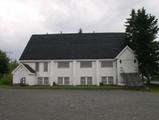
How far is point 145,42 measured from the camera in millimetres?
43844

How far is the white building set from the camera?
47812 millimetres

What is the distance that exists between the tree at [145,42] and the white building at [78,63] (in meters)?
2.54

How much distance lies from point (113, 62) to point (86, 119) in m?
37.4

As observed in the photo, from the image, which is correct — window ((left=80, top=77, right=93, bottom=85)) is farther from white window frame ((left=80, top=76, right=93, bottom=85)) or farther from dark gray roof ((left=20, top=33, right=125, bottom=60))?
dark gray roof ((left=20, top=33, right=125, bottom=60))

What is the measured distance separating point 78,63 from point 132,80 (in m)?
10.4

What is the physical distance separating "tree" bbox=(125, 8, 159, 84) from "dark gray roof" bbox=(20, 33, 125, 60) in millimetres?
5542

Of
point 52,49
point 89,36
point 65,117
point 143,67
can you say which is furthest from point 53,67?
point 65,117

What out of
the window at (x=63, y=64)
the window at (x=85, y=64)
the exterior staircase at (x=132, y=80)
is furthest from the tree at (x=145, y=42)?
the window at (x=63, y=64)

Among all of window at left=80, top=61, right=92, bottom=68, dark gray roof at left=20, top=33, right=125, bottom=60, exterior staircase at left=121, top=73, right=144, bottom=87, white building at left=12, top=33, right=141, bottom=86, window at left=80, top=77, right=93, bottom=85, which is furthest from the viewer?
dark gray roof at left=20, top=33, right=125, bottom=60

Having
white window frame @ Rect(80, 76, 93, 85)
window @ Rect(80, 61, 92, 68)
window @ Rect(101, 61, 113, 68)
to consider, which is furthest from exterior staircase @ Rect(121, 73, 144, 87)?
window @ Rect(80, 61, 92, 68)

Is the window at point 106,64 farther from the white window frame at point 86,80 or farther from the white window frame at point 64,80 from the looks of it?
the white window frame at point 64,80

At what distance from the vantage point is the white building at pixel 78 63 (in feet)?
157

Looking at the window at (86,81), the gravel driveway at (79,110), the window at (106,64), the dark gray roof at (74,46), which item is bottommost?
the gravel driveway at (79,110)

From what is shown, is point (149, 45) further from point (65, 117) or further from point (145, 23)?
point (65, 117)
